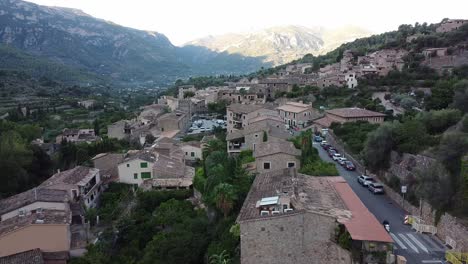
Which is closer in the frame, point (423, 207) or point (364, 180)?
point (423, 207)

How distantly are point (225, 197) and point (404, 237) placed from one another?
1106cm

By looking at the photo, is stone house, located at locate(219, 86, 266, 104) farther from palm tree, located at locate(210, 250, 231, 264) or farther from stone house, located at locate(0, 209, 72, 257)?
palm tree, located at locate(210, 250, 231, 264)

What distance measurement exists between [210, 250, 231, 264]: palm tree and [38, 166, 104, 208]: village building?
1823 centimetres

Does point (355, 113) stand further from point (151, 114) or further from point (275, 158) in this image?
point (151, 114)

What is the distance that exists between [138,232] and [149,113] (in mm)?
55351

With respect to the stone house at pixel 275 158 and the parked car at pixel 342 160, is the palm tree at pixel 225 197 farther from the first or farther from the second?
the parked car at pixel 342 160

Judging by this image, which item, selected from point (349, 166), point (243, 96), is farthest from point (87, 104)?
point (349, 166)

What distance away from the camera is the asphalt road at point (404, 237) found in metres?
19.8

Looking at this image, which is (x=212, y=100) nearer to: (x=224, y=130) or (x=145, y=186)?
(x=224, y=130)

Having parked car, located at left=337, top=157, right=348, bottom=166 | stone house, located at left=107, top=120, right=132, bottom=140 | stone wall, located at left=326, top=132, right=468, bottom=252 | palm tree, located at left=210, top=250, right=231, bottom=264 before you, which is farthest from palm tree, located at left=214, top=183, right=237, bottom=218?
stone house, located at left=107, top=120, right=132, bottom=140

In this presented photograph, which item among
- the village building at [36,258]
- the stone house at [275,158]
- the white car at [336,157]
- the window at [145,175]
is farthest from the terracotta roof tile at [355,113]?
the village building at [36,258]

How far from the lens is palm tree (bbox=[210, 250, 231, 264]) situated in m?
22.2

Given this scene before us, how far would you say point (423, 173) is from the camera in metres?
24.9

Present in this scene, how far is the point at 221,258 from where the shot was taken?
2252 cm
